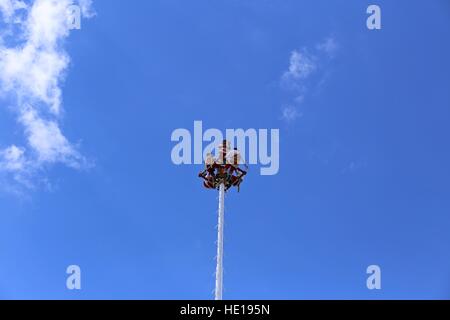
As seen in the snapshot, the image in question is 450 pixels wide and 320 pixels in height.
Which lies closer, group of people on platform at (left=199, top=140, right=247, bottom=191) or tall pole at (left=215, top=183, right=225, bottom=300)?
tall pole at (left=215, top=183, right=225, bottom=300)

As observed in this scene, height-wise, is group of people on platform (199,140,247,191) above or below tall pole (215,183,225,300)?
above

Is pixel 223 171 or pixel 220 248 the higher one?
pixel 223 171

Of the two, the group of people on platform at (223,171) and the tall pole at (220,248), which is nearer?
the tall pole at (220,248)

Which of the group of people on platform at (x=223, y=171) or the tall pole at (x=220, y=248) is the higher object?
the group of people on platform at (x=223, y=171)
